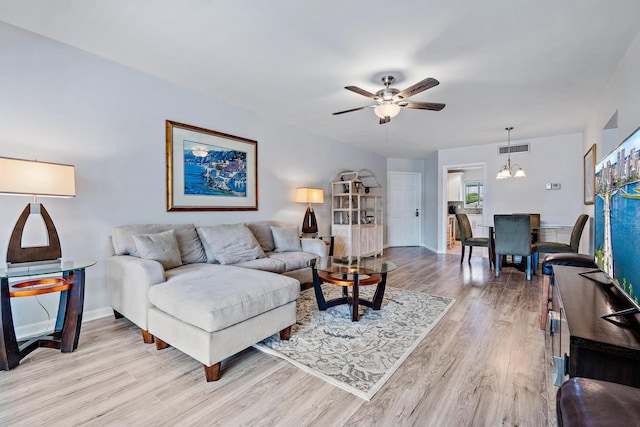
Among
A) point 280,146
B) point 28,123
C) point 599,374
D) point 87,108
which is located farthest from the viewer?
point 280,146

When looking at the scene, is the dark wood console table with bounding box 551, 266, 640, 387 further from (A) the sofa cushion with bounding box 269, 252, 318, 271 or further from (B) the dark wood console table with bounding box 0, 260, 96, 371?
(B) the dark wood console table with bounding box 0, 260, 96, 371

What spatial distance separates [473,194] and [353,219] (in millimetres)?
4697

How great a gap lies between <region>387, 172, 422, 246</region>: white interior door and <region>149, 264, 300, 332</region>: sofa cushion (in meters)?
5.53

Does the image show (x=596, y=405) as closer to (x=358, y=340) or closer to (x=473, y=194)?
(x=358, y=340)

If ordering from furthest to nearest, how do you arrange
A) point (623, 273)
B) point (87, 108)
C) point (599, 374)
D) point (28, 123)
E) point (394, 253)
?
point (394, 253), point (87, 108), point (28, 123), point (623, 273), point (599, 374)

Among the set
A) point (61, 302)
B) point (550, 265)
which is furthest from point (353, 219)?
point (61, 302)

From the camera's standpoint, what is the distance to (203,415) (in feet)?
4.79

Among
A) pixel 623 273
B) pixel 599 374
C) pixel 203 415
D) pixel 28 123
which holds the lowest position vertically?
pixel 203 415

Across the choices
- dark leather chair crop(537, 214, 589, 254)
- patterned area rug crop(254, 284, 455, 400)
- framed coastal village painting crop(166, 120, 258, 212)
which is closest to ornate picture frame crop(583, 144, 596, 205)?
dark leather chair crop(537, 214, 589, 254)

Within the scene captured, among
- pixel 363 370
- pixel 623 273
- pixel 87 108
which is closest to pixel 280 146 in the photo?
pixel 87 108

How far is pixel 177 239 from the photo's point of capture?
9.86 feet

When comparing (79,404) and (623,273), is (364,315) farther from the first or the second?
(79,404)

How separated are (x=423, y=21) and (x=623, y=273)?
76.1 inches

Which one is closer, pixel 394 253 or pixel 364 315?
pixel 364 315
